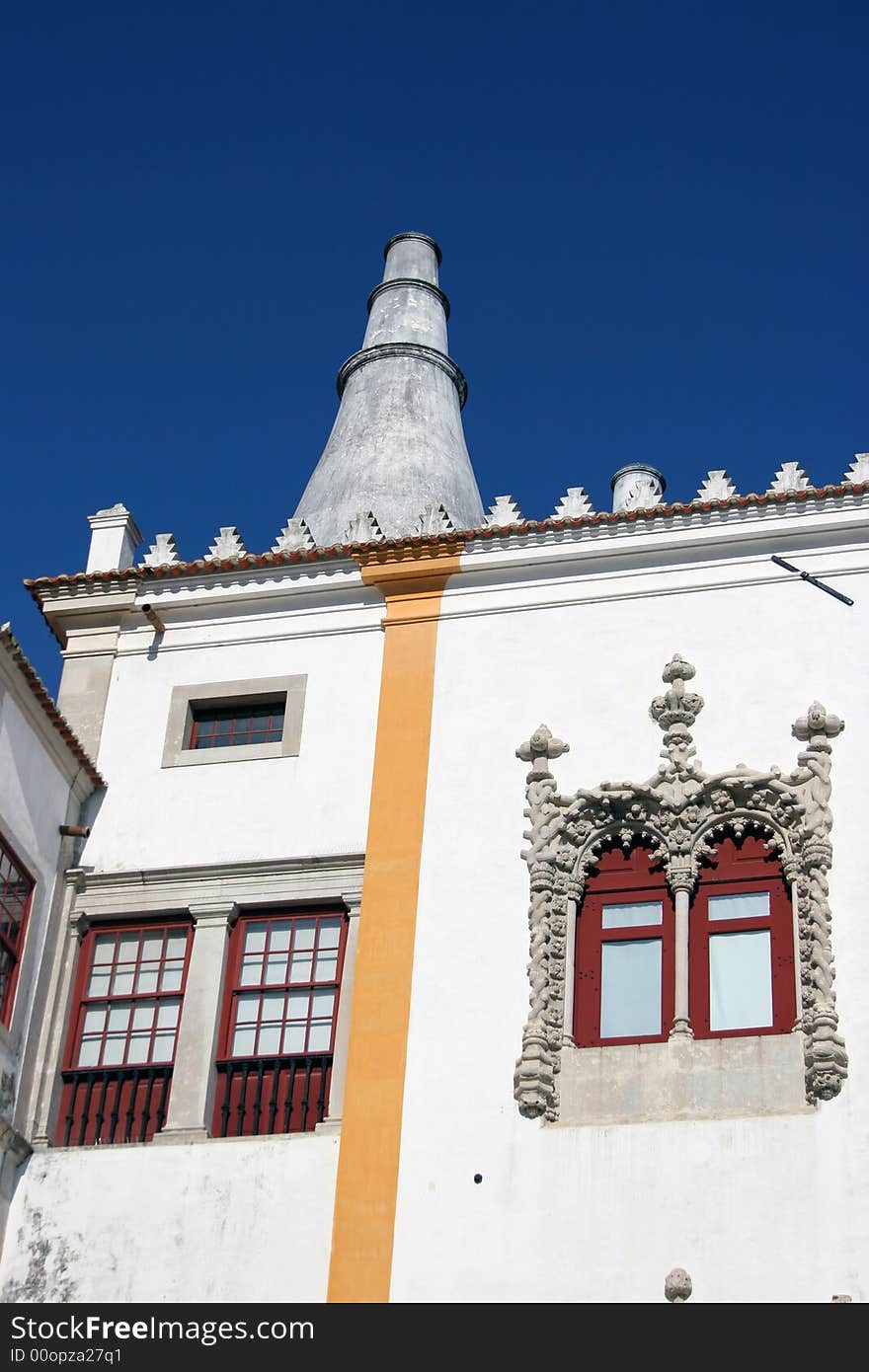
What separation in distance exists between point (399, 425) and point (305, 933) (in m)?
17.7

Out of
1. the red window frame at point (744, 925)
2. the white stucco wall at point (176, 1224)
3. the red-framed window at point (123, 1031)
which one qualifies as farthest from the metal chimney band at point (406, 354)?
the white stucco wall at point (176, 1224)

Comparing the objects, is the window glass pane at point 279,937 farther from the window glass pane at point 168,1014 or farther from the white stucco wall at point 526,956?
the white stucco wall at point 526,956

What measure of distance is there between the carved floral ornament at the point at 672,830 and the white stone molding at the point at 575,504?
2.73 meters

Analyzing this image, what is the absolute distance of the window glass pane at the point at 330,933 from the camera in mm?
22562

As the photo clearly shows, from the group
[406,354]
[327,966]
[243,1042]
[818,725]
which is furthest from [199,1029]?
[406,354]

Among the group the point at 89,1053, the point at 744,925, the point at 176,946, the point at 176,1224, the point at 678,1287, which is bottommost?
the point at 678,1287

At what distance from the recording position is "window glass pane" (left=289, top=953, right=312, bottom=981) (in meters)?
22.4

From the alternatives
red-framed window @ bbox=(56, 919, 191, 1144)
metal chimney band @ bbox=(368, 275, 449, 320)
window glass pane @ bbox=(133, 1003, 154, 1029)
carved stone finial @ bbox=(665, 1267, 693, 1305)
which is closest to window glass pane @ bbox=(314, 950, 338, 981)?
red-framed window @ bbox=(56, 919, 191, 1144)

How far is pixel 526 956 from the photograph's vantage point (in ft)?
70.8

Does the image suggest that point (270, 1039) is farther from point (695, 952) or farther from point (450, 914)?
point (695, 952)

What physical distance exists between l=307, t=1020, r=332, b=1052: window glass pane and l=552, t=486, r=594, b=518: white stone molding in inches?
261
